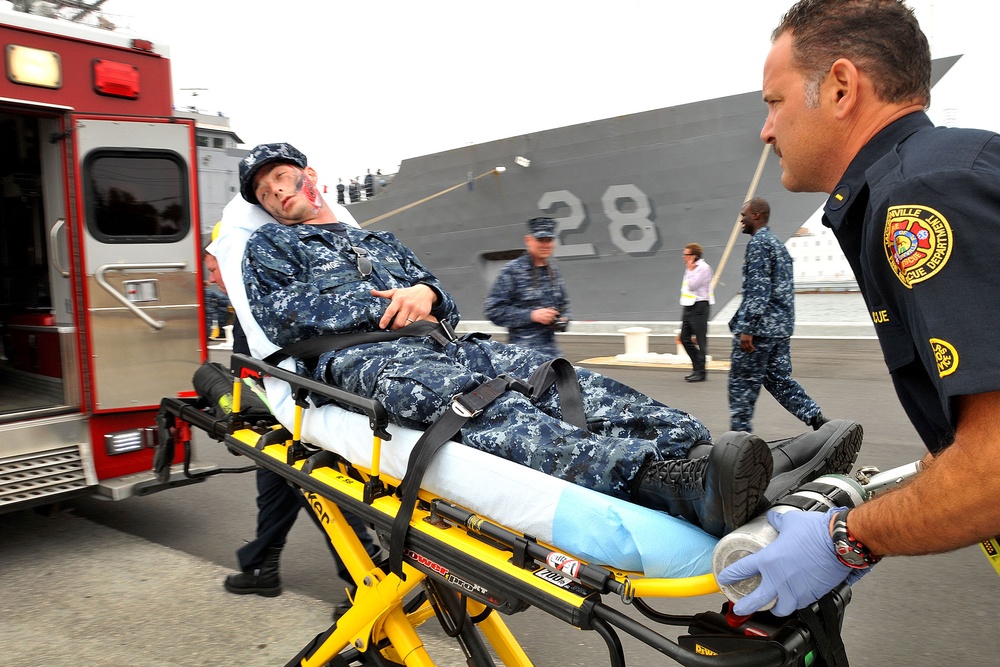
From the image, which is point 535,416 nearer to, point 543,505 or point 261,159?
point 543,505

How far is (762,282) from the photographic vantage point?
5707mm

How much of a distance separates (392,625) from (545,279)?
3.52m

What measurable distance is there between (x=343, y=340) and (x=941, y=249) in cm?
184

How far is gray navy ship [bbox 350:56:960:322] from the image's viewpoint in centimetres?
1448

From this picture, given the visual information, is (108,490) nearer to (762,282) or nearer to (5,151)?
(5,151)

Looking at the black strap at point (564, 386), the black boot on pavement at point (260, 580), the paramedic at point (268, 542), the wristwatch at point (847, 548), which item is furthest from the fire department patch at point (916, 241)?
the black boot on pavement at point (260, 580)

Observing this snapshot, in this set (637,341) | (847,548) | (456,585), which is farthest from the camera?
(637,341)

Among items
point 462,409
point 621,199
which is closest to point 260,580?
point 462,409

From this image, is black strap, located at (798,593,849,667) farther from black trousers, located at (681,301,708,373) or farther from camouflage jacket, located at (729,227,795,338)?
black trousers, located at (681,301,708,373)

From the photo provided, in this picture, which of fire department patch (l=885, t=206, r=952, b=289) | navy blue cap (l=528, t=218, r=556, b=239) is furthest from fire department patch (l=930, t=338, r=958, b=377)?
navy blue cap (l=528, t=218, r=556, b=239)

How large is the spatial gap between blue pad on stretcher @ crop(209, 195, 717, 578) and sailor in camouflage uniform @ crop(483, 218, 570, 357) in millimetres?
3118

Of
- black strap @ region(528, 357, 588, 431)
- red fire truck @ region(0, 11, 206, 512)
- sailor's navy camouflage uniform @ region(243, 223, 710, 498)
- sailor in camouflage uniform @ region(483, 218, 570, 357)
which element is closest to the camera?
sailor's navy camouflage uniform @ region(243, 223, 710, 498)

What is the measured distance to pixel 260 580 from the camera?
12.3 feet

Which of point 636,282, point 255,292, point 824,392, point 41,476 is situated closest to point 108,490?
point 41,476
